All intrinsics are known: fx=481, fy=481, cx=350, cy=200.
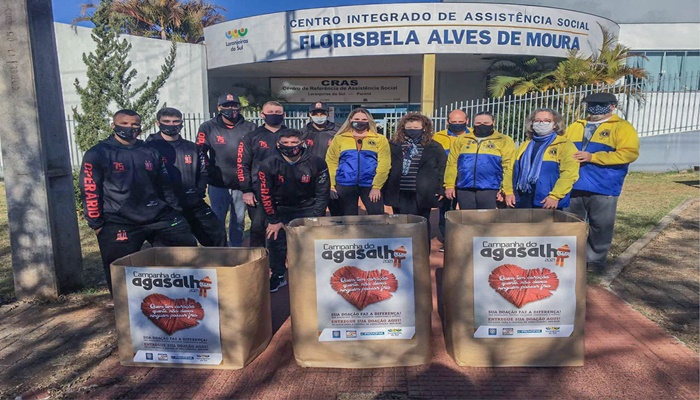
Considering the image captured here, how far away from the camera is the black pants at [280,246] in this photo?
433 cm

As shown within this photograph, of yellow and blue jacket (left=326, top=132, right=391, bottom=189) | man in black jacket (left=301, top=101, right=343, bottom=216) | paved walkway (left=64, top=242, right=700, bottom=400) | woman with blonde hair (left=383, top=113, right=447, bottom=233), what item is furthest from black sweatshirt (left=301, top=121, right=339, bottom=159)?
paved walkway (left=64, top=242, right=700, bottom=400)

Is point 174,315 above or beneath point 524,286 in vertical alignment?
beneath

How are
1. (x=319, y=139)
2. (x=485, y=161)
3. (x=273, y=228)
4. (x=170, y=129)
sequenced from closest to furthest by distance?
(x=273, y=228) < (x=170, y=129) < (x=485, y=161) < (x=319, y=139)

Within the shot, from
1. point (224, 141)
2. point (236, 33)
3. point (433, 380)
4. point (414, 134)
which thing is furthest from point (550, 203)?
point (236, 33)

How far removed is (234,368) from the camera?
3105 mm

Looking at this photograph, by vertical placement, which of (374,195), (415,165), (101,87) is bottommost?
(374,195)

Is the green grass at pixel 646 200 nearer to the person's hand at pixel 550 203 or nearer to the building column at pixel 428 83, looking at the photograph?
the person's hand at pixel 550 203

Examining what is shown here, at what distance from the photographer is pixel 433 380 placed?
2.95 m

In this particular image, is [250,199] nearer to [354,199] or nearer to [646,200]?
[354,199]

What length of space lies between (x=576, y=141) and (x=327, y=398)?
3590 mm

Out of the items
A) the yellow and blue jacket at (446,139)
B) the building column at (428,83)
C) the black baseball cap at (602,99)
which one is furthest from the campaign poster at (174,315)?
the building column at (428,83)

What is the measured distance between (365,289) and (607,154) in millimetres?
2971

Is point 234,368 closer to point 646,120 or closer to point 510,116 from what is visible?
point 510,116

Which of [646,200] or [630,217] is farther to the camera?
[646,200]
